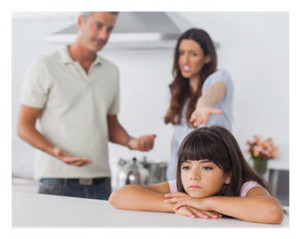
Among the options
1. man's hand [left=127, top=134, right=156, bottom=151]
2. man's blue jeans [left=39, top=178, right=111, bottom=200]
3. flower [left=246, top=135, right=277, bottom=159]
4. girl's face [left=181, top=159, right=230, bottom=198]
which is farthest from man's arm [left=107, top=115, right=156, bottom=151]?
flower [left=246, top=135, right=277, bottom=159]

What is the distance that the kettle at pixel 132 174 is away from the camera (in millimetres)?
2733

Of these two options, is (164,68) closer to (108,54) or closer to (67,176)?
(108,54)

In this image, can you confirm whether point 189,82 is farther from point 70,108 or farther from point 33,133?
point 33,133

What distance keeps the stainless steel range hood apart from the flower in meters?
0.72

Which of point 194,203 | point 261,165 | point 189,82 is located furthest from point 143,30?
point 194,203

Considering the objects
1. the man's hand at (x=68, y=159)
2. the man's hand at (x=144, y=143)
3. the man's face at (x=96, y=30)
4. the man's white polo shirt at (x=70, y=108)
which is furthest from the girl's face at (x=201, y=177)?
the man's face at (x=96, y=30)

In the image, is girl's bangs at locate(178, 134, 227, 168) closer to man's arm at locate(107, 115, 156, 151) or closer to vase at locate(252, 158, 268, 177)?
man's arm at locate(107, 115, 156, 151)

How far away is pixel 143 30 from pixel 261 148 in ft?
3.04

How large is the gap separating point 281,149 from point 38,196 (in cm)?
197

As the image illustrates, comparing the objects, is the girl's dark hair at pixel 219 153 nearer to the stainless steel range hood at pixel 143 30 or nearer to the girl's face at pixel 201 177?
the girl's face at pixel 201 177

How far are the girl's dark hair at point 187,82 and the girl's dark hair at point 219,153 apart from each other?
2.22 feet

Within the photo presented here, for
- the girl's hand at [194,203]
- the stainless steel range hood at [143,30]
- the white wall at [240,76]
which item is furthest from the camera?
the white wall at [240,76]
